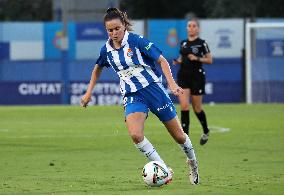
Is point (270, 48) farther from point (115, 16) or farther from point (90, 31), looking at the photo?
point (115, 16)

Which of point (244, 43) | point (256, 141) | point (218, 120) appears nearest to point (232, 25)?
point (244, 43)

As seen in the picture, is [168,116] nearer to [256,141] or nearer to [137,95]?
[137,95]

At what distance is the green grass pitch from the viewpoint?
12.8 m

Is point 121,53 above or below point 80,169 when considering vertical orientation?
above

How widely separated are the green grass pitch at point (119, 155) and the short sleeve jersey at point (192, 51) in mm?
1564

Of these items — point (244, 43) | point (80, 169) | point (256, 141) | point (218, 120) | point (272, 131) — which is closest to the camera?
point (80, 169)

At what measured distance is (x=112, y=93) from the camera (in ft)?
134

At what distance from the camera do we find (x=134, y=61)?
497 inches

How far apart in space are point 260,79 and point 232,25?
3707 millimetres

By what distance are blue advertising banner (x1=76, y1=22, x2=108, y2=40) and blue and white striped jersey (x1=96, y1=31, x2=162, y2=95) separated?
29.4 m

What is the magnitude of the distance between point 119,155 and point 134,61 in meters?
5.63

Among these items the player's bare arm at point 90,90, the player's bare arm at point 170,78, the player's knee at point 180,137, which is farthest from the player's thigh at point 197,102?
the player's bare arm at point 170,78

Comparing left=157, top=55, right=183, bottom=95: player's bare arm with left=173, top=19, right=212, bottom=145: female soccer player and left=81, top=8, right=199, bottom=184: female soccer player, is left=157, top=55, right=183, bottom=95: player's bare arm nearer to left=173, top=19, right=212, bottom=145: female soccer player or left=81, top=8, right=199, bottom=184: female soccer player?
left=81, top=8, right=199, bottom=184: female soccer player


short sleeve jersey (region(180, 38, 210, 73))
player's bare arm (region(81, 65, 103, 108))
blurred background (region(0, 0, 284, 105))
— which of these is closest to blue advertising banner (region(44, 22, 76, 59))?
blurred background (region(0, 0, 284, 105))
